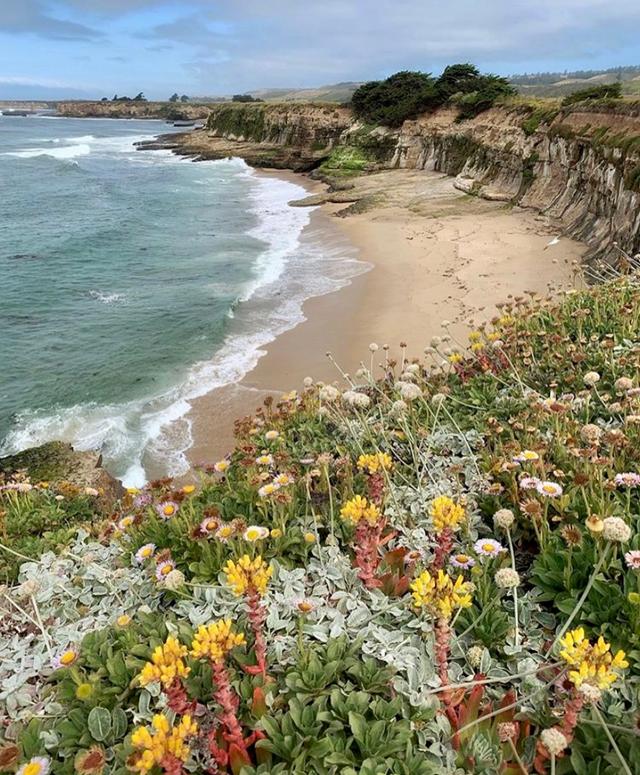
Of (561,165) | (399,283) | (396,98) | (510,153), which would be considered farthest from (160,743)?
(396,98)

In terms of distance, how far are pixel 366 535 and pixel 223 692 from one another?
1151 mm

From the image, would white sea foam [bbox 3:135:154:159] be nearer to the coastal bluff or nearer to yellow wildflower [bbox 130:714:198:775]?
the coastal bluff

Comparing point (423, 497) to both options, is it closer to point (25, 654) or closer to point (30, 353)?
point (25, 654)

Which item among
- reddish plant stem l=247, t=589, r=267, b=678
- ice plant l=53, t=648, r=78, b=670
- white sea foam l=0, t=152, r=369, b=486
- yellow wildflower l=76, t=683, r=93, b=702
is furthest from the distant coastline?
yellow wildflower l=76, t=683, r=93, b=702

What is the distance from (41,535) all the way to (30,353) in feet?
37.7

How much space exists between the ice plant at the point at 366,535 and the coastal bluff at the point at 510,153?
610 inches

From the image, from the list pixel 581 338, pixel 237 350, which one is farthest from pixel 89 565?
pixel 237 350

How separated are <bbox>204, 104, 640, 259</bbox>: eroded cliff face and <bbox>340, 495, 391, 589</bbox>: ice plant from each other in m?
15.5

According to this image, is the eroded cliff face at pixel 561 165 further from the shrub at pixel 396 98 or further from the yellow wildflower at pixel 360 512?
the yellow wildflower at pixel 360 512

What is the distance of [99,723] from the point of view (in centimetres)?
257

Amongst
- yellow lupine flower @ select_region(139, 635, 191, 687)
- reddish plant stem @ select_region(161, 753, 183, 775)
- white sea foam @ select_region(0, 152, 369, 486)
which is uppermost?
yellow lupine flower @ select_region(139, 635, 191, 687)

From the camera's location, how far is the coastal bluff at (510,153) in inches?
728

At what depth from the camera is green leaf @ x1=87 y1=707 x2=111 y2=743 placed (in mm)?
2545

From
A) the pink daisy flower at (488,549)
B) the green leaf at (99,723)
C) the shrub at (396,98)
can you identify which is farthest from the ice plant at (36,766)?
the shrub at (396,98)
